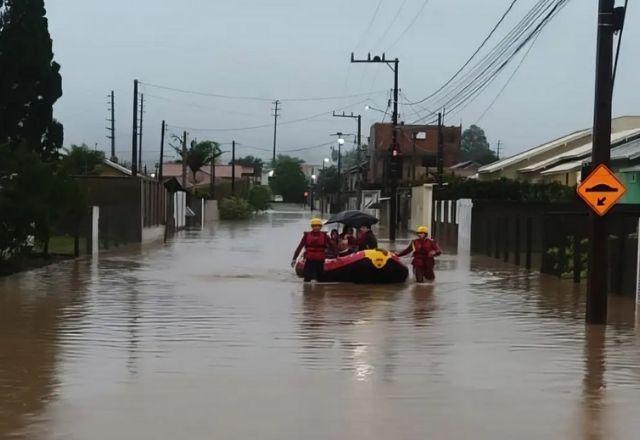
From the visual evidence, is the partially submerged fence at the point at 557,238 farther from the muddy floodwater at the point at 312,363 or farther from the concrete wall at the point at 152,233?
the concrete wall at the point at 152,233

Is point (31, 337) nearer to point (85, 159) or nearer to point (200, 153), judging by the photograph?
point (85, 159)

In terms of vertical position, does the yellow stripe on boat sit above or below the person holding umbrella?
below

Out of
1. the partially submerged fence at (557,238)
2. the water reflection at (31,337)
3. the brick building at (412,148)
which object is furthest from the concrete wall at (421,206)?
the brick building at (412,148)

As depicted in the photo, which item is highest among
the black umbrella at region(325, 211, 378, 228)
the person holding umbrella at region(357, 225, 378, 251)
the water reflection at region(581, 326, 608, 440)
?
the black umbrella at region(325, 211, 378, 228)

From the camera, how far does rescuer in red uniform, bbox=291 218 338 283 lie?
19266 mm

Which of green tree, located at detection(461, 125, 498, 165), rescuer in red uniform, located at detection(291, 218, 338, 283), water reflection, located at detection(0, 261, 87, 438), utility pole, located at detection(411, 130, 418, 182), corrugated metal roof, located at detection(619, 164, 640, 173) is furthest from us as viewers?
green tree, located at detection(461, 125, 498, 165)

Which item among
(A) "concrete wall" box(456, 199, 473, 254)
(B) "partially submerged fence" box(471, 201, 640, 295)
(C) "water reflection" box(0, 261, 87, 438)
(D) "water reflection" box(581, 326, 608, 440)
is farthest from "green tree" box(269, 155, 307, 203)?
(D) "water reflection" box(581, 326, 608, 440)

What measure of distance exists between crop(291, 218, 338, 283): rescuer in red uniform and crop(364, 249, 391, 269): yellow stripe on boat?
2.99ft

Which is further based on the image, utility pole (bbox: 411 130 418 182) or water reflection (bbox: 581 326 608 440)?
utility pole (bbox: 411 130 418 182)

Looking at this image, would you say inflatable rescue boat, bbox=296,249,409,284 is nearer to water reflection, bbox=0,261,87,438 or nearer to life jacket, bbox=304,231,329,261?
life jacket, bbox=304,231,329,261

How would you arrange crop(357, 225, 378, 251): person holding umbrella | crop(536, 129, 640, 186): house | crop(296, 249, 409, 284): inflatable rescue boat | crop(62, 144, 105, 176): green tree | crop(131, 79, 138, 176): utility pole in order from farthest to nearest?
crop(62, 144, 105, 176): green tree
crop(131, 79, 138, 176): utility pole
crop(536, 129, 640, 186): house
crop(357, 225, 378, 251): person holding umbrella
crop(296, 249, 409, 284): inflatable rescue boat

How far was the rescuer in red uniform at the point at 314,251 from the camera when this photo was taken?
19.3 metres

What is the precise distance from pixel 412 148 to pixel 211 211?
2899 centimetres

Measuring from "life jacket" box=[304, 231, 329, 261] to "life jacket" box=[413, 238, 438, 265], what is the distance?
1.96 m
